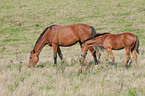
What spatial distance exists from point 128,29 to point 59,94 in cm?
1996

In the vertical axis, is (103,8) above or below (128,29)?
above

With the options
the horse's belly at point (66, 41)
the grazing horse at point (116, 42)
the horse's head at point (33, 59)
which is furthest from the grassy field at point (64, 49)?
the horse's belly at point (66, 41)

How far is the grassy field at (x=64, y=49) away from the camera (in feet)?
16.0

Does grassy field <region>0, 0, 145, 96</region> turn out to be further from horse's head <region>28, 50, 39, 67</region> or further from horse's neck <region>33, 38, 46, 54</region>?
horse's neck <region>33, 38, 46, 54</region>

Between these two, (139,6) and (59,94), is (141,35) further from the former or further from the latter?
(59,94)

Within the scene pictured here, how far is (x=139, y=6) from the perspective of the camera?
31141mm

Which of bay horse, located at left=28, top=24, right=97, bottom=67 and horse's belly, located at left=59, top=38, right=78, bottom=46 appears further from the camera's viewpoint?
horse's belly, located at left=59, top=38, right=78, bottom=46

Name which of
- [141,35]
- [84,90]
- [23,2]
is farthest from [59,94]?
[23,2]

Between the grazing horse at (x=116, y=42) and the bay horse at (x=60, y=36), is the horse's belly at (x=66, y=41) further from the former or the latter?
the grazing horse at (x=116, y=42)

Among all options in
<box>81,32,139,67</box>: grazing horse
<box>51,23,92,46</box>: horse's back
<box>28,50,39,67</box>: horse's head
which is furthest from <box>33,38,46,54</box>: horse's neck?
<box>81,32,139,67</box>: grazing horse

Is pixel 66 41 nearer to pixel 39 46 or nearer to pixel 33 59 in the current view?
pixel 39 46

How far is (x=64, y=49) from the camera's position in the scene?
682 inches

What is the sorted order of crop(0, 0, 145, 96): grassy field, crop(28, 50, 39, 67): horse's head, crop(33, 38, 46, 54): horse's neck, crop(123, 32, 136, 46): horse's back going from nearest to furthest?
crop(0, 0, 145, 96): grassy field → crop(123, 32, 136, 46): horse's back → crop(28, 50, 39, 67): horse's head → crop(33, 38, 46, 54): horse's neck

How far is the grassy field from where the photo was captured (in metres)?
4.88
